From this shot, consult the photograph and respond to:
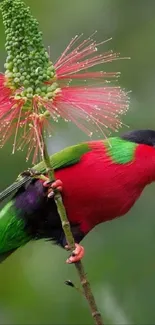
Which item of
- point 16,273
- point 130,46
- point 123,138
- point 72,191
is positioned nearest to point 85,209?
point 72,191

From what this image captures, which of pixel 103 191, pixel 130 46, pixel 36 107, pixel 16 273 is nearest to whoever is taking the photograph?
pixel 36 107

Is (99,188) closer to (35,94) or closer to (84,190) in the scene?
(84,190)

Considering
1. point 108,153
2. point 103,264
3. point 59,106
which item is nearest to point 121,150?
point 108,153

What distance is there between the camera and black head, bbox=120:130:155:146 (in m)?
2.73

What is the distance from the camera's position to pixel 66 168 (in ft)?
8.76

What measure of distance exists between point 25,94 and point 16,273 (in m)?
2.19

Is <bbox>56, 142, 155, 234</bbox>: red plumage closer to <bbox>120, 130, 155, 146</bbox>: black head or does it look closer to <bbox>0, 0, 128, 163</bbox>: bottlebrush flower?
<bbox>120, 130, 155, 146</bbox>: black head

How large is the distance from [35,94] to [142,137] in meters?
0.79

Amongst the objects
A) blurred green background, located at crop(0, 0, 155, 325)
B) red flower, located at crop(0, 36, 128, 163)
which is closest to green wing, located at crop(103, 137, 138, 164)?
red flower, located at crop(0, 36, 128, 163)

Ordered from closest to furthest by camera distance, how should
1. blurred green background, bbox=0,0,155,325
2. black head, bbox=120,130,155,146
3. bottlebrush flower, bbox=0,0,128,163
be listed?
bottlebrush flower, bbox=0,0,128,163, black head, bbox=120,130,155,146, blurred green background, bbox=0,0,155,325

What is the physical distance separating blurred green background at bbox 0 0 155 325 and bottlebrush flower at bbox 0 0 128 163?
5.66 feet

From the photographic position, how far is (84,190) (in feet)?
8.58

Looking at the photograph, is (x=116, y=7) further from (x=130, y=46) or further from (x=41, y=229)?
(x=41, y=229)

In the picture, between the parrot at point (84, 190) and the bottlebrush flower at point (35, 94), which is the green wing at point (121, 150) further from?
the bottlebrush flower at point (35, 94)
